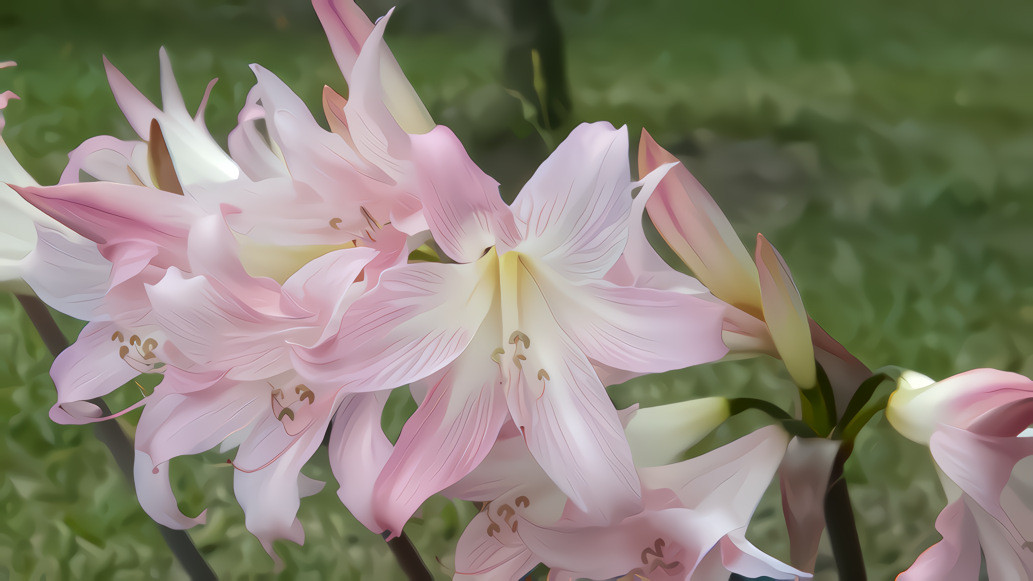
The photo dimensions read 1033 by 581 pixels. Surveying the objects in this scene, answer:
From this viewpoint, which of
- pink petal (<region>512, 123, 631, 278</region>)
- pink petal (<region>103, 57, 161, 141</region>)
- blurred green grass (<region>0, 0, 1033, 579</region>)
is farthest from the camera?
blurred green grass (<region>0, 0, 1033, 579</region>)

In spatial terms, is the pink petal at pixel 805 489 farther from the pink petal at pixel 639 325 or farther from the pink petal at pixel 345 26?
the pink petal at pixel 345 26

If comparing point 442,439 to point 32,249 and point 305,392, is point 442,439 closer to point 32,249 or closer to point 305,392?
point 305,392

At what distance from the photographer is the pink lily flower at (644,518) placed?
0.23m

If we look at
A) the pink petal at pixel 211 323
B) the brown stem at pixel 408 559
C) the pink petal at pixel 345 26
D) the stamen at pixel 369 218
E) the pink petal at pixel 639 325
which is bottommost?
the brown stem at pixel 408 559

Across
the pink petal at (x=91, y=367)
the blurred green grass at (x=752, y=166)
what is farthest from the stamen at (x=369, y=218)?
the blurred green grass at (x=752, y=166)

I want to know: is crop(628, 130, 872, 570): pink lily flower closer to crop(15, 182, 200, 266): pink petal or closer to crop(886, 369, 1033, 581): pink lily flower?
crop(886, 369, 1033, 581): pink lily flower

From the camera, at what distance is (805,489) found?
26 centimetres

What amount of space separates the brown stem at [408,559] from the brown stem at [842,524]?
0.16 metres

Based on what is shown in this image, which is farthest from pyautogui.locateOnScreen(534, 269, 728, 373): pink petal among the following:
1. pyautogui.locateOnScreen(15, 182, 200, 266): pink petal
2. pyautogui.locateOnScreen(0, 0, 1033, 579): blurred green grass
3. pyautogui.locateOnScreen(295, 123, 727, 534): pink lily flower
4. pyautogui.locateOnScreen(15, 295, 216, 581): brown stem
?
pyautogui.locateOnScreen(0, 0, 1033, 579): blurred green grass

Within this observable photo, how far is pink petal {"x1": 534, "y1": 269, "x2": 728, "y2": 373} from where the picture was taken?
0.22 m

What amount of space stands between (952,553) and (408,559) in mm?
199

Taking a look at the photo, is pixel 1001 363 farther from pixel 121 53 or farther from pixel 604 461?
pixel 121 53

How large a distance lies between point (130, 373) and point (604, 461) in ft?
0.56

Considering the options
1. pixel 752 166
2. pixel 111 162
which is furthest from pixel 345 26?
pixel 752 166
